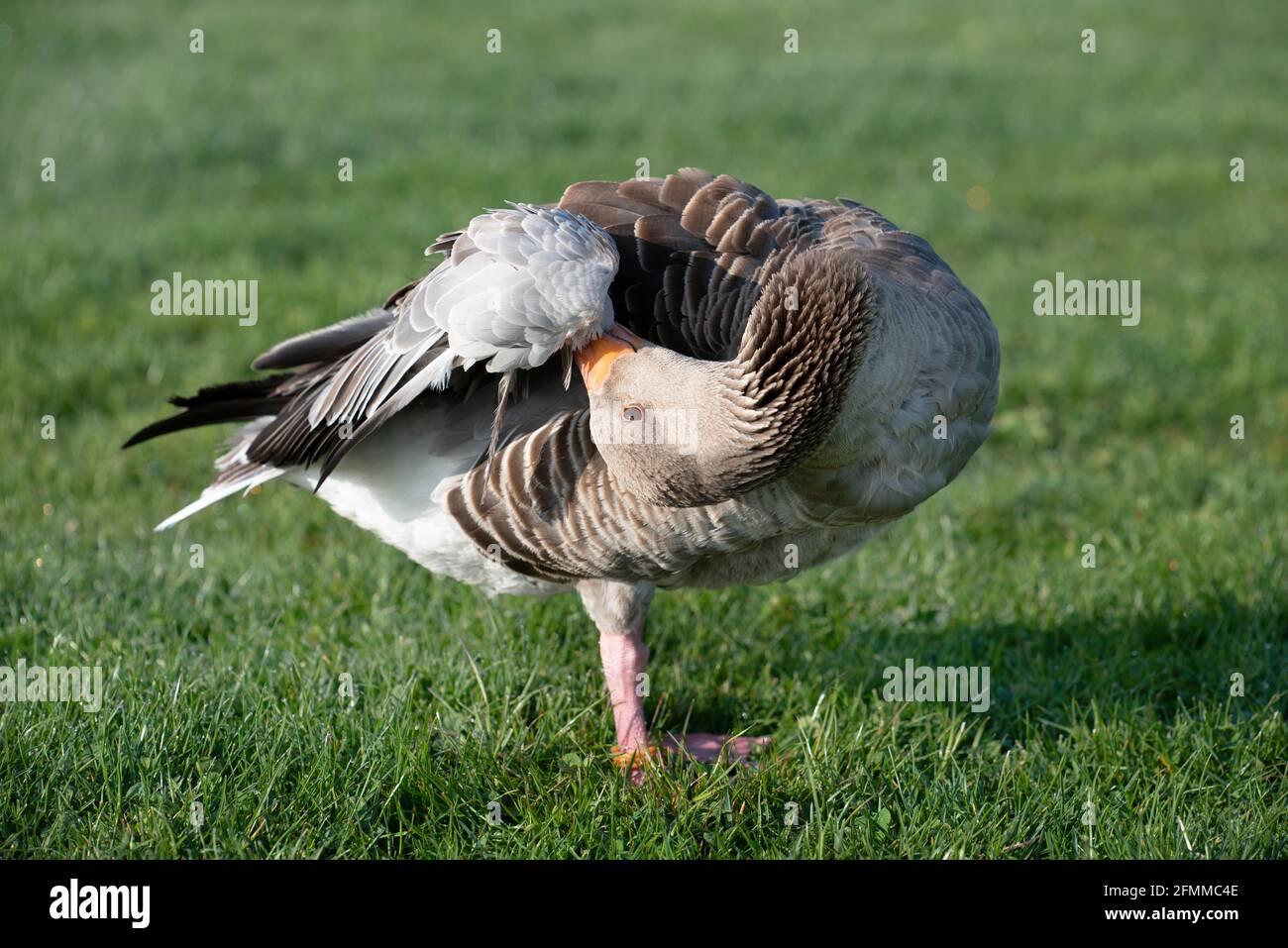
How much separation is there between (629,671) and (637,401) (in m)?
1.35

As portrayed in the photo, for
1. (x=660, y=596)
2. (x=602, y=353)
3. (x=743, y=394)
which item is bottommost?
(x=660, y=596)

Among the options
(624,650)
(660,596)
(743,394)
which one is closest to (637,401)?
(743,394)

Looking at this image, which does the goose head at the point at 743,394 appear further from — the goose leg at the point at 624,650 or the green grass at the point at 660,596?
the green grass at the point at 660,596

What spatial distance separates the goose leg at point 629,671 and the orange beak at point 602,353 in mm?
939

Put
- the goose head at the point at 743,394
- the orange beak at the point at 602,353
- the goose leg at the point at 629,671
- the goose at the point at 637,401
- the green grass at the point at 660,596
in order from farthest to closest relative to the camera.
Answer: the goose leg at the point at 629,671 < the green grass at the point at 660,596 < the orange beak at the point at 602,353 < the goose at the point at 637,401 < the goose head at the point at 743,394

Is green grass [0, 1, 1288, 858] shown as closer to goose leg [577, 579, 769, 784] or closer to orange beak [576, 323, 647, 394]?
goose leg [577, 579, 769, 784]

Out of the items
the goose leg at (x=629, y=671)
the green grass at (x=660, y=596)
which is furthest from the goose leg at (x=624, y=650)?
the green grass at (x=660, y=596)

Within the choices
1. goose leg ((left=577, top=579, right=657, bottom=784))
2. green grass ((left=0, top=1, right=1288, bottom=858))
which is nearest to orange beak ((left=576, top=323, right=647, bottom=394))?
goose leg ((left=577, top=579, right=657, bottom=784))

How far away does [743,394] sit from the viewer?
10.9 feet

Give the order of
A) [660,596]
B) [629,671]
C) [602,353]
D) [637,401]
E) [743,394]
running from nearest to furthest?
[743,394]
[637,401]
[602,353]
[629,671]
[660,596]

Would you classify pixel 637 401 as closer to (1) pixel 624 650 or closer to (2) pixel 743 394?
(2) pixel 743 394

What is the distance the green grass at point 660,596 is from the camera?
4.09 m
